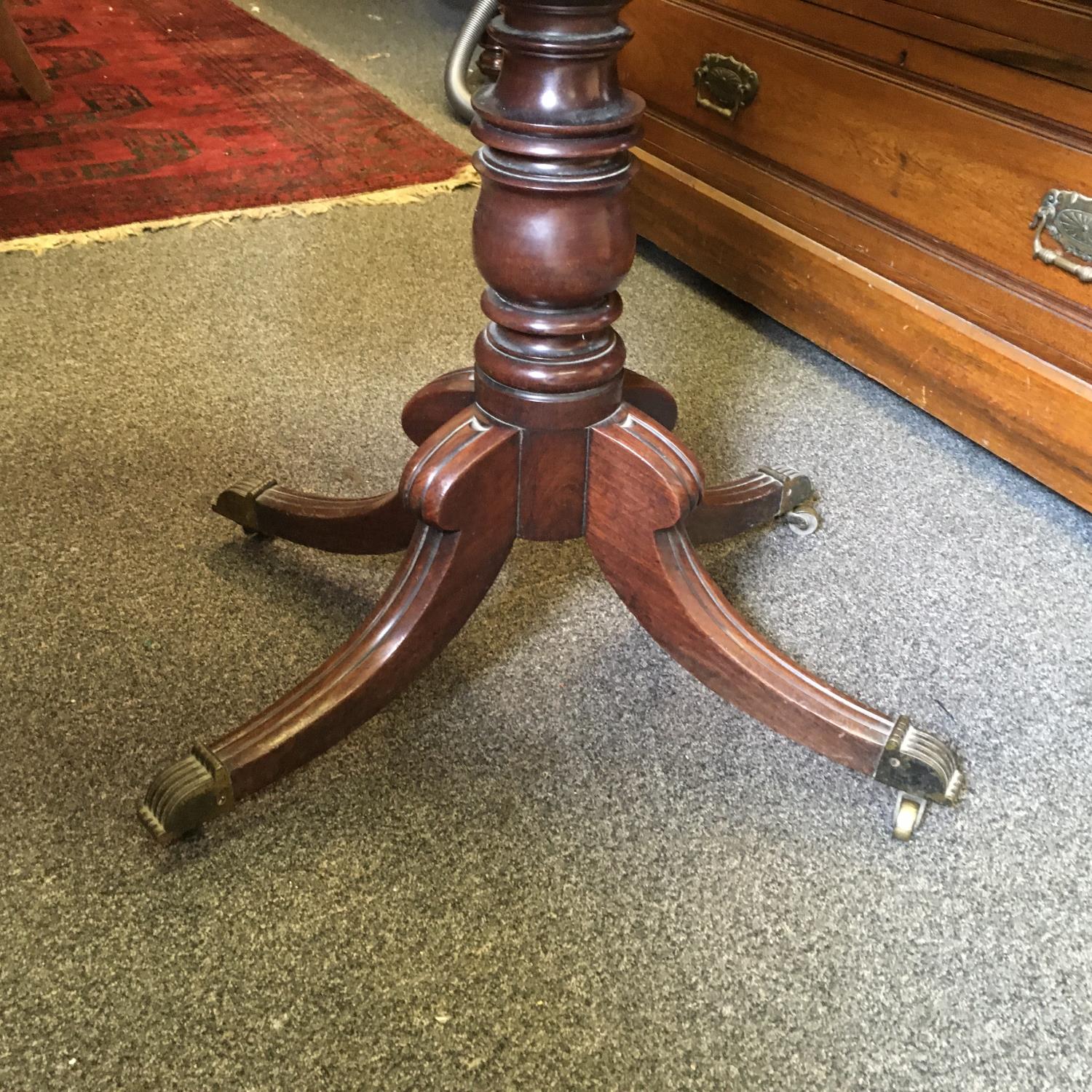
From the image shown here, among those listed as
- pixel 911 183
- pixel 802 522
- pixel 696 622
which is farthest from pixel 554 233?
pixel 911 183

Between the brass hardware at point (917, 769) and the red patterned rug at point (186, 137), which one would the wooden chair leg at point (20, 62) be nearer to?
the red patterned rug at point (186, 137)

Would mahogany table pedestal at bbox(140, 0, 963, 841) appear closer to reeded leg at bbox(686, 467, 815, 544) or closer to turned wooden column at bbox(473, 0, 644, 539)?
turned wooden column at bbox(473, 0, 644, 539)

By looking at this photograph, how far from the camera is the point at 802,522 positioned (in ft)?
3.39

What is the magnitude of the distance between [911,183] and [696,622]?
623 mm

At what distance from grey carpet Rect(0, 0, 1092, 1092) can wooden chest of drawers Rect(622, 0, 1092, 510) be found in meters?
0.10

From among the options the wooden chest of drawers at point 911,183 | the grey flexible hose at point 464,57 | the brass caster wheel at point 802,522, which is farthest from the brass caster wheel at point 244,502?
the grey flexible hose at point 464,57

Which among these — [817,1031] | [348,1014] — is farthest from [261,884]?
[817,1031]

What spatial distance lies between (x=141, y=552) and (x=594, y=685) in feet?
1.39

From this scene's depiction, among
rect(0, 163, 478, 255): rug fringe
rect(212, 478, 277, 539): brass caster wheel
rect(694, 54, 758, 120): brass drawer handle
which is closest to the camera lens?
rect(212, 478, 277, 539): brass caster wheel

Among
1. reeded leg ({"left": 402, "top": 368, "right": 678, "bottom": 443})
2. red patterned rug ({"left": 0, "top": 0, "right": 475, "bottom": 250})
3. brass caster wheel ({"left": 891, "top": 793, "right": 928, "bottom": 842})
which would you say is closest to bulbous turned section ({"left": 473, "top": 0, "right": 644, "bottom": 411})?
reeded leg ({"left": 402, "top": 368, "right": 678, "bottom": 443})

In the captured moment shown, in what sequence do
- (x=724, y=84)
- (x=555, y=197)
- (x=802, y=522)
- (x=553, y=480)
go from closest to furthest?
(x=555, y=197) → (x=553, y=480) → (x=802, y=522) → (x=724, y=84)

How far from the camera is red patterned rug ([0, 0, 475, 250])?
1.61m

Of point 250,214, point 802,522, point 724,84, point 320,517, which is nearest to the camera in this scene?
point 320,517

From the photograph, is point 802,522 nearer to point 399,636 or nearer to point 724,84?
point 399,636
